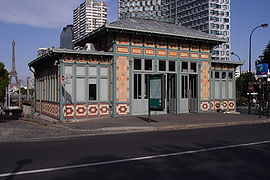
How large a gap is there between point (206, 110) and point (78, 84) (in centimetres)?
1021

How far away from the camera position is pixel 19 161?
6.35 metres

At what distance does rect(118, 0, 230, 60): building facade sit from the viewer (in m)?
120

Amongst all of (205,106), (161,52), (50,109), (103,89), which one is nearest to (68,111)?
(103,89)

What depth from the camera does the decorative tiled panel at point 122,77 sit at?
1684 centimetres

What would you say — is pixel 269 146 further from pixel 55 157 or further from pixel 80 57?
pixel 80 57

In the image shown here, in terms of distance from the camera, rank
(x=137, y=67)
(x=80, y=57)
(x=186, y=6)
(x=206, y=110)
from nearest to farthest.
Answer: (x=80, y=57), (x=137, y=67), (x=206, y=110), (x=186, y=6)

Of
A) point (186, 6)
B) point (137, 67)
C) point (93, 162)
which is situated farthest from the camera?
point (186, 6)

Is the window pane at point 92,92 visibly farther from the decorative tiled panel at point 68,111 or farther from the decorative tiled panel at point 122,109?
the decorative tiled panel at point 122,109

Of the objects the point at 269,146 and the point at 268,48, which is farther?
the point at 268,48

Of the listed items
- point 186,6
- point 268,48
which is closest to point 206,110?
point 268,48

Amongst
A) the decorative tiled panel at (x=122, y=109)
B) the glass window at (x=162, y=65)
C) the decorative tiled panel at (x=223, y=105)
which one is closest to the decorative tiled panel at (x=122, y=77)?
the decorative tiled panel at (x=122, y=109)

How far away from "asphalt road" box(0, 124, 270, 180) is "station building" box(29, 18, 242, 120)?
7016 mm

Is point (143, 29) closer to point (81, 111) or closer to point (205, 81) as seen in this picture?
point (81, 111)

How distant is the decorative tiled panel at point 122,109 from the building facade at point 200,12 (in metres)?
106
